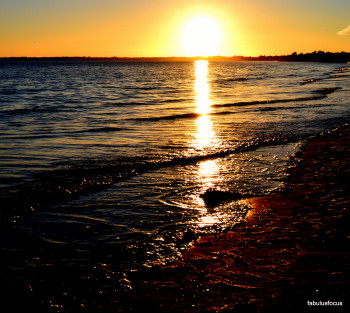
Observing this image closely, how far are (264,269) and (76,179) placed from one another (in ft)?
18.7

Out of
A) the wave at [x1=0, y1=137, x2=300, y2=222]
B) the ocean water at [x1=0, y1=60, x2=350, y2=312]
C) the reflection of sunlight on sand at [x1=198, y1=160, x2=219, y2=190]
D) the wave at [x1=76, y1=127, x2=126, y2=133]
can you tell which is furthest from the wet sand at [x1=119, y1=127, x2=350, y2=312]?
the wave at [x1=76, y1=127, x2=126, y2=133]

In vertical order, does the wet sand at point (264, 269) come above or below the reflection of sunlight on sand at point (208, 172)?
below

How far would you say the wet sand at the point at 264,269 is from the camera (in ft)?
13.3

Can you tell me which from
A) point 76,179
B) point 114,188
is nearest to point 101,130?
point 76,179

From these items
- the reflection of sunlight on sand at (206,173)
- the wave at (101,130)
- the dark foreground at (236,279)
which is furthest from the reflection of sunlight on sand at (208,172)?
the wave at (101,130)

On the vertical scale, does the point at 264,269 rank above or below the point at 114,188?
below

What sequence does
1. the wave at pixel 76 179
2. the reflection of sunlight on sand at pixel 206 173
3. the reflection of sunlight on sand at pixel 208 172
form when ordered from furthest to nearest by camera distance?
the reflection of sunlight on sand at pixel 208 172 < the wave at pixel 76 179 < the reflection of sunlight on sand at pixel 206 173

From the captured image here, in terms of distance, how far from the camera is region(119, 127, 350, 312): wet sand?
405 centimetres

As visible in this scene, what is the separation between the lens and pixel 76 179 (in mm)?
9039

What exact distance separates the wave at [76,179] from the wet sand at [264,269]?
3.58 m

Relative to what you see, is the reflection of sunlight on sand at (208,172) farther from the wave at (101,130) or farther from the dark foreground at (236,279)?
the wave at (101,130)

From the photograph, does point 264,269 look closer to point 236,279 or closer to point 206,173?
point 236,279

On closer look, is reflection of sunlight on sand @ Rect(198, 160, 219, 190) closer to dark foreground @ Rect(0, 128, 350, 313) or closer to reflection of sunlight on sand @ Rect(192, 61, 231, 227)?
reflection of sunlight on sand @ Rect(192, 61, 231, 227)

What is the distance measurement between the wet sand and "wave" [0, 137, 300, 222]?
11.7 feet
